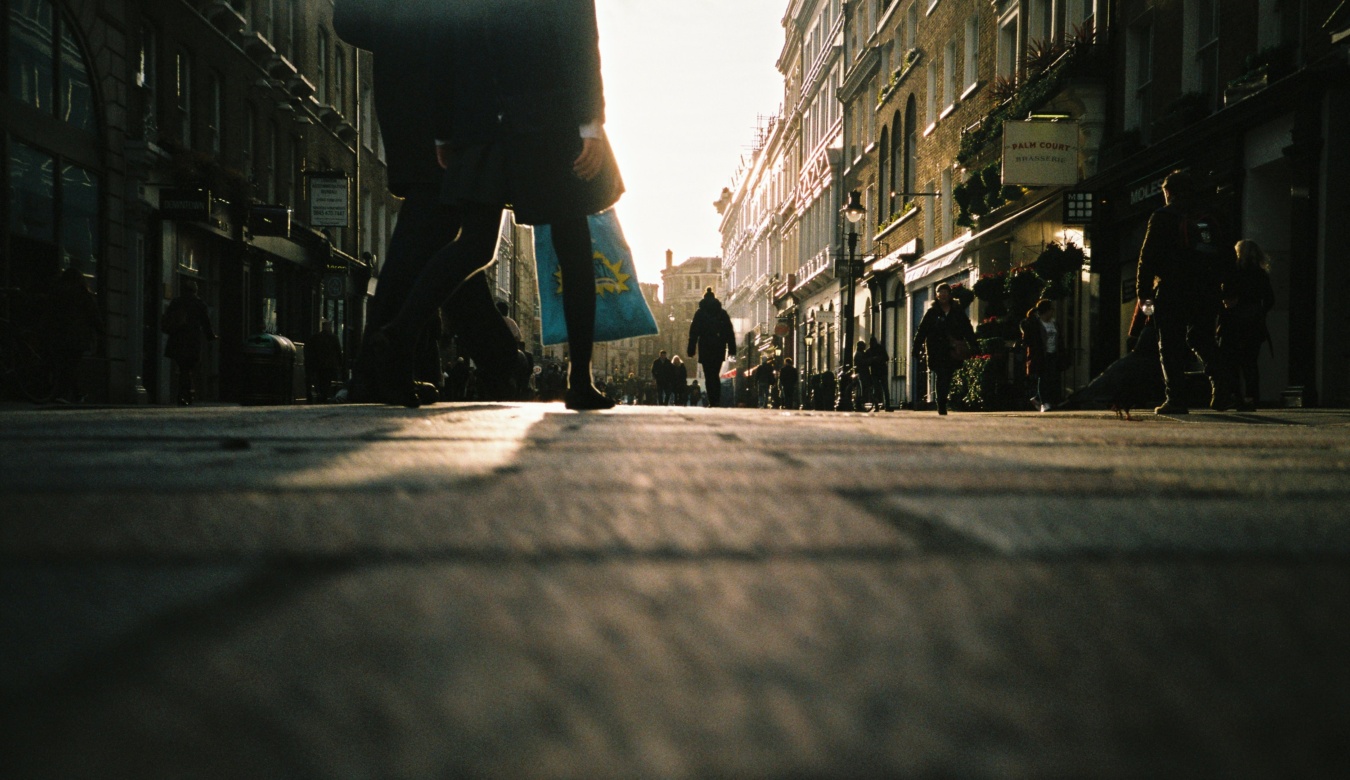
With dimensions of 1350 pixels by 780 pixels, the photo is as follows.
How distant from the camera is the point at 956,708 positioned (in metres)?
0.55

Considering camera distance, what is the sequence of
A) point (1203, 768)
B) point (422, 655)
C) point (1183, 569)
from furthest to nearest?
point (1183, 569) → point (422, 655) → point (1203, 768)

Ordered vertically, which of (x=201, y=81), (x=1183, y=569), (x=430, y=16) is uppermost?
(x=201, y=81)

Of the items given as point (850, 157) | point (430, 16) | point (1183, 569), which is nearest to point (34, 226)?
point (430, 16)

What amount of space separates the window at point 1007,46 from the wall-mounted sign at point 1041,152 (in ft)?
16.3

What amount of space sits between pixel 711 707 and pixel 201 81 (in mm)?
21286

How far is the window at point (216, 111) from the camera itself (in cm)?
2058

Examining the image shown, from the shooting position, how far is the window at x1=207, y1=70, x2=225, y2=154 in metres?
20.6

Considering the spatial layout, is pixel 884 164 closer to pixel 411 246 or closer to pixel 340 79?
pixel 340 79

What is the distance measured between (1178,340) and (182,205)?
1390cm

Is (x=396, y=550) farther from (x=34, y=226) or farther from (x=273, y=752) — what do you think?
(x=34, y=226)

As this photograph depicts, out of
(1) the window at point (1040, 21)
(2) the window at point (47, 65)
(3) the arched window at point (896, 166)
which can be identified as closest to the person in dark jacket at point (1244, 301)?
(1) the window at point (1040, 21)

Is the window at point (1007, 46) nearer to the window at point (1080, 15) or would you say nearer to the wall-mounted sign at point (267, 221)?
the window at point (1080, 15)

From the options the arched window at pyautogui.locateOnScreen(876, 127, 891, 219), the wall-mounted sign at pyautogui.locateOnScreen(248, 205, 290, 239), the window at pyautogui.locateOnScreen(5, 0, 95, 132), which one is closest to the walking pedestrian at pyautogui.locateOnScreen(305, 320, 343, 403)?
the wall-mounted sign at pyautogui.locateOnScreen(248, 205, 290, 239)

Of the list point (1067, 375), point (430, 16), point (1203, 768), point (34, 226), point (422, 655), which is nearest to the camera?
point (1203, 768)
